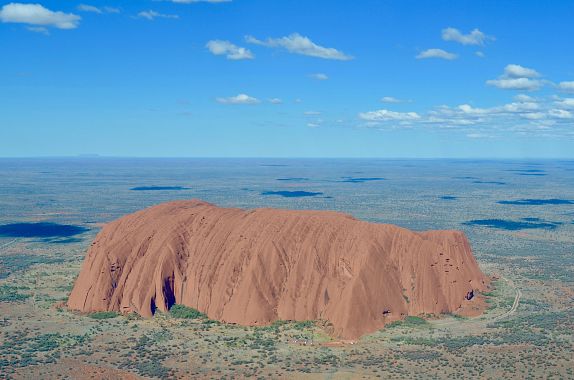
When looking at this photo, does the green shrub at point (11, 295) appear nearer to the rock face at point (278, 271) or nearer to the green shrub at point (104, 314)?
the rock face at point (278, 271)

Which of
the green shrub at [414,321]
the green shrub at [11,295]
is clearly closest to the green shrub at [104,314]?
the green shrub at [11,295]

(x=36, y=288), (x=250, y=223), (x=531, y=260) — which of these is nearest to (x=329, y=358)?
(x=250, y=223)

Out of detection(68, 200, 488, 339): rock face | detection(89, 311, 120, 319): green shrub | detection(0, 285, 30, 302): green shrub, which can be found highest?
detection(68, 200, 488, 339): rock face

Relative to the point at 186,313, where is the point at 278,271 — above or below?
above

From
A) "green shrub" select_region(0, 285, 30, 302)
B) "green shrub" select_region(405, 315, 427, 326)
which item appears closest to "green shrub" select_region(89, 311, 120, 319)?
"green shrub" select_region(0, 285, 30, 302)

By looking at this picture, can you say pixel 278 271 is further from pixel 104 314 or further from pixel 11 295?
pixel 11 295

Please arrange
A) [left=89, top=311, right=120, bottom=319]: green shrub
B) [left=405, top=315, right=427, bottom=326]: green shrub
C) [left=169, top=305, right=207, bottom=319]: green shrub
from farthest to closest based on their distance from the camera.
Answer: [left=89, top=311, right=120, bottom=319]: green shrub, [left=169, top=305, right=207, bottom=319]: green shrub, [left=405, top=315, right=427, bottom=326]: green shrub

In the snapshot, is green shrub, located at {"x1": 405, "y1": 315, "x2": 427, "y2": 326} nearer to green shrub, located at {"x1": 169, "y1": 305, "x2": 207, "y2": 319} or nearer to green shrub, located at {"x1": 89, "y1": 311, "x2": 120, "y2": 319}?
green shrub, located at {"x1": 169, "y1": 305, "x2": 207, "y2": 319}

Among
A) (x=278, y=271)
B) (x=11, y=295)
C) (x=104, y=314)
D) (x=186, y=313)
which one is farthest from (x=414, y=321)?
(x=11, y=295)

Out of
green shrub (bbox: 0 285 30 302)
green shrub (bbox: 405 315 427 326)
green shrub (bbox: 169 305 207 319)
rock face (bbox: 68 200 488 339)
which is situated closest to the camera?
green shrub (bbox: 405 315 427 326)
